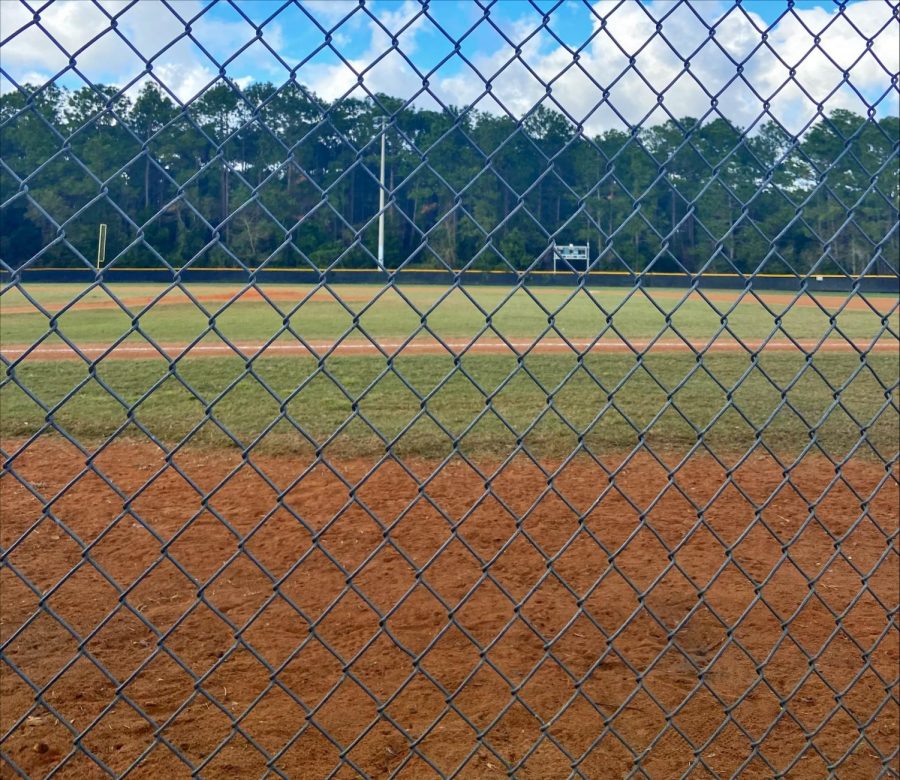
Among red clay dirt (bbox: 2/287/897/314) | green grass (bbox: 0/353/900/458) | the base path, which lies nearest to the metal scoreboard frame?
green grass (bbox: 0/353/900/458)

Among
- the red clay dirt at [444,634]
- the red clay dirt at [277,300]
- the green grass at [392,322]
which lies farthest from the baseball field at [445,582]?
the red clay dirt at [277,300]

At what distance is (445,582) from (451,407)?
452cm

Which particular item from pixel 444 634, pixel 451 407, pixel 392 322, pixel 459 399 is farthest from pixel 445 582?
pixel 392 322

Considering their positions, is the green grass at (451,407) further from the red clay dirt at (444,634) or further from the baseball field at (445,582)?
the red clay dirt at (444,634)

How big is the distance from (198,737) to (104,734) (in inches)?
12.6

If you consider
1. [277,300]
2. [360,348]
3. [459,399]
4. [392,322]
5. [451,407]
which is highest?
[277,300]

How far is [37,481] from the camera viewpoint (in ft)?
19.1

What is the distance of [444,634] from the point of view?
3.36m

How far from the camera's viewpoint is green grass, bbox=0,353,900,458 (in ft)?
24.0

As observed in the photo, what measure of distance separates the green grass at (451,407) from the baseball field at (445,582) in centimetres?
7

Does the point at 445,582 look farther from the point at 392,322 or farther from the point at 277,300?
the point at 277,300

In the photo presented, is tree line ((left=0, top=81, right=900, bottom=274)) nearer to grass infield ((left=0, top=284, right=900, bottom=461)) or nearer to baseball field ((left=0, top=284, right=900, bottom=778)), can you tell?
baseball field ((left=0, top=284, right=900, bottom=778))

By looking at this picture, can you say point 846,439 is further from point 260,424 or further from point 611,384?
point 260,424

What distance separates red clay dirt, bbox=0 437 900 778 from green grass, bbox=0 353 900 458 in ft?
3.55
